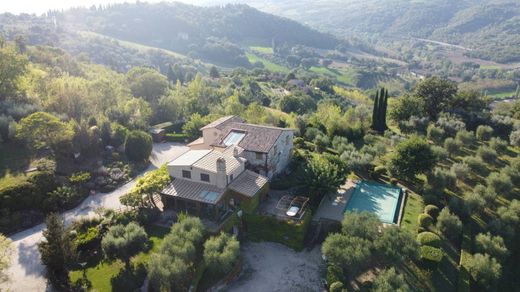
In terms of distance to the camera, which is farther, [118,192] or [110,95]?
[110,95]

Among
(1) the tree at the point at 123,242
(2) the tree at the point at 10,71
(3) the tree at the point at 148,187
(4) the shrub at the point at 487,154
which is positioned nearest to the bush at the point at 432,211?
(4) the shrub at the point at 487,154

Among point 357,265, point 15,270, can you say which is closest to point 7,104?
point 15,270

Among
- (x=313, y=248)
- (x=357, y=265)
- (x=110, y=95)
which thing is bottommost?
(x=313, y=248)

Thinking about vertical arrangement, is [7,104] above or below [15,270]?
above

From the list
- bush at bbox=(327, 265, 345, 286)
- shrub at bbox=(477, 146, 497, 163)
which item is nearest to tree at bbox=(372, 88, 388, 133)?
shrub at bbox=(477, 146, 497, 163)

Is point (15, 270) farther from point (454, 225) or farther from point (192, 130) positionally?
point (454, 225)

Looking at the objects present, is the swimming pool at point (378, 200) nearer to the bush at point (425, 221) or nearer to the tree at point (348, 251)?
the bush at point (425, 221)

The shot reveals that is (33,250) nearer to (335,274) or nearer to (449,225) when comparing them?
(335,274)
